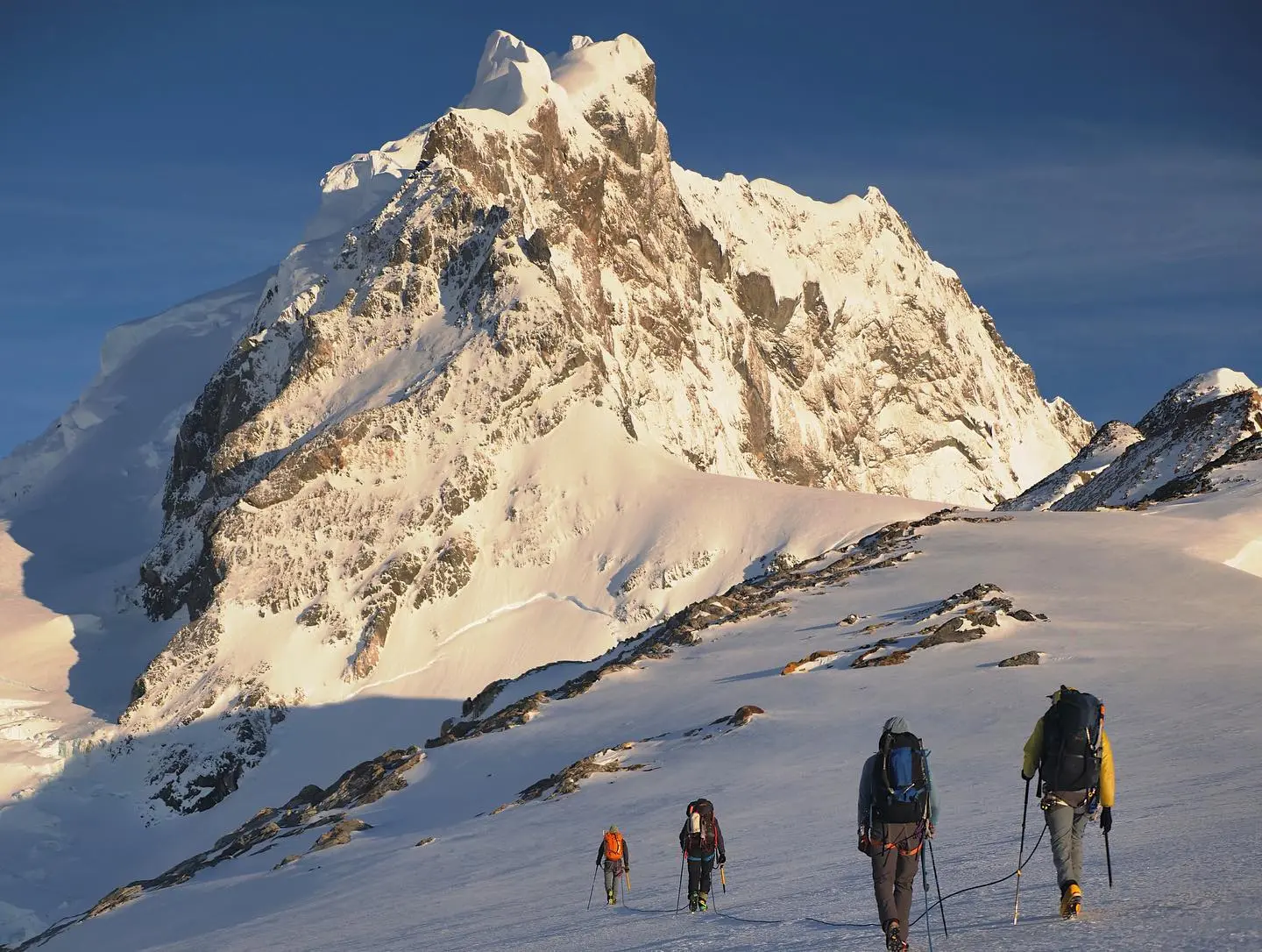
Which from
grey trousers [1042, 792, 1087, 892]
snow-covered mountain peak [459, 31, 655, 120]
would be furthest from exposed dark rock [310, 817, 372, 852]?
snow-covered mountain peak [459, 31, 655, 120]

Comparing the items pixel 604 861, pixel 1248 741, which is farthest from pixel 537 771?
pixel 1248 741

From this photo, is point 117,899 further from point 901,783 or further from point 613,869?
point 901,783

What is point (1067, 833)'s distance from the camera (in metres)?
14.4

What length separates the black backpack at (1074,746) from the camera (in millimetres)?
14469

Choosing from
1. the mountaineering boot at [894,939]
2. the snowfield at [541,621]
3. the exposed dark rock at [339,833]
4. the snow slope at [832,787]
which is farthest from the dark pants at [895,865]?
the exposed dark rock at [339,833]

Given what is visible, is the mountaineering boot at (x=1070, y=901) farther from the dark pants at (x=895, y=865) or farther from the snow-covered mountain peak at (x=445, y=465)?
the snow-covered mountain peak at (x=445, y=465)

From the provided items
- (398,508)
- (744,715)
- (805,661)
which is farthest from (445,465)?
(744,715)

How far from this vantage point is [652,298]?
18050cm

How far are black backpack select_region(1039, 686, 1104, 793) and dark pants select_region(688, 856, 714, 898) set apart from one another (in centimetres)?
678

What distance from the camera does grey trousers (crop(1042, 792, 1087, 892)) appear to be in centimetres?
1440

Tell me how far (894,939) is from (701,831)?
21.7ft

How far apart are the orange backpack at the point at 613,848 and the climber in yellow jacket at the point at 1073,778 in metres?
10.3

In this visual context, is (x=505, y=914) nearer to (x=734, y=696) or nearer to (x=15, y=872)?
(x=734, y=696)

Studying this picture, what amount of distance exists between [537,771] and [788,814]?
1740cm
